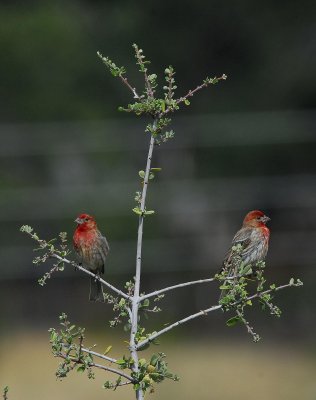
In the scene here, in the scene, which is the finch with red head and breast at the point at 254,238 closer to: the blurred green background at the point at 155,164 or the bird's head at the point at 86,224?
the bird's head at the point at 86,224

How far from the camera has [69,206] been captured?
17.3m

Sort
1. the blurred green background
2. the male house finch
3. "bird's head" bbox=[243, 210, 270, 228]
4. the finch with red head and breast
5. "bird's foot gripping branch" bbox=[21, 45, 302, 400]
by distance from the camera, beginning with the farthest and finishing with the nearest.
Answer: the blurred green background < the male house finch < "bird's head" bbox=[243, 210, 270, 228] < the finch with red head and breast < "bird's foot gripping branch" bbox=[21, 45, 302, 400]

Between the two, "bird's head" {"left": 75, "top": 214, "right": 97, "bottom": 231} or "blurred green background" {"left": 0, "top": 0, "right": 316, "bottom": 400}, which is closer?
"bird's head" {"left": 75, "top": 214, "right": 97, "bottom": 231}

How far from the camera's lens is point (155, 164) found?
17781 millimetres

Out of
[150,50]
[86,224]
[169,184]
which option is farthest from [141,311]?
[150,50]

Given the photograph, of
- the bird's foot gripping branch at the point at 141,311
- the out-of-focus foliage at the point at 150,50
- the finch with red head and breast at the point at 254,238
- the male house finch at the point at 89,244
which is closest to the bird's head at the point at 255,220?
the finch with red head and breast at the point at 254,238

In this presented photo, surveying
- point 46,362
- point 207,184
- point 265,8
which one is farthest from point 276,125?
point 46,362

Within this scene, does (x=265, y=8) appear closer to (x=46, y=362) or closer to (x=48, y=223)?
(x=48, y=223)

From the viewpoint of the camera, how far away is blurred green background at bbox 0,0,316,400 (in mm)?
17250

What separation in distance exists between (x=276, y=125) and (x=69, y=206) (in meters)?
3.29

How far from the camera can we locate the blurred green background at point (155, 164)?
17.2m

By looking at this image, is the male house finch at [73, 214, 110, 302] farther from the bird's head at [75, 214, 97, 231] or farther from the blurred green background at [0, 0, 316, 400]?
the blurred green background at [0, 0, 316, 400]

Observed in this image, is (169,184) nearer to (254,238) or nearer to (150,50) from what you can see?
(150,50)

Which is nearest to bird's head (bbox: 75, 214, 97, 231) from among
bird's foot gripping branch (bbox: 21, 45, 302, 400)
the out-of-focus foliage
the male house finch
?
the male house finch
